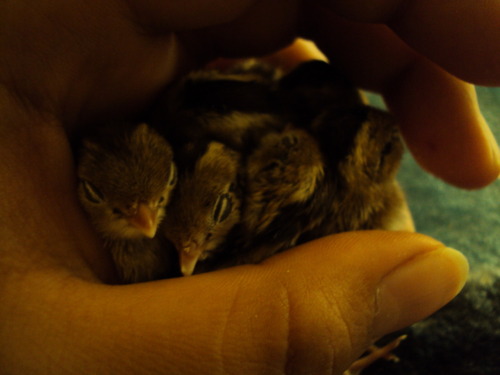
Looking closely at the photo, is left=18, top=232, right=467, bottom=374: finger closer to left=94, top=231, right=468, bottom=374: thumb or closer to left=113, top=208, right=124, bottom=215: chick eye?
left=94, top=231, right=468, bottom=374: thumb

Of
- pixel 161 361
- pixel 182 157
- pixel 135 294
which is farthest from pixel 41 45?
pixel 161 361

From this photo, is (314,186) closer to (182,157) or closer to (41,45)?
(182,157)

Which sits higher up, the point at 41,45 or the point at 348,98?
the point at 41,45

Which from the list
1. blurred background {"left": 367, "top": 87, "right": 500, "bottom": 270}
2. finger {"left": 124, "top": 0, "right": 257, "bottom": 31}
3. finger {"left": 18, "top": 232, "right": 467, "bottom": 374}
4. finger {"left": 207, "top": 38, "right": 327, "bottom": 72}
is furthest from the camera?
finger {"left": 207, "top": 38, "right": 327, "bottom": 72}

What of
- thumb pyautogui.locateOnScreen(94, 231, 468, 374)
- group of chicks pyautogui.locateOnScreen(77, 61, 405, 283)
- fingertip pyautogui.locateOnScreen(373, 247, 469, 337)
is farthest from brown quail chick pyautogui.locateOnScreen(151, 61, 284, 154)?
fingertip pyautogui.locateOnScreen(373, 247, 469, 337)

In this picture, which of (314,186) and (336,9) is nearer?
(314,186)

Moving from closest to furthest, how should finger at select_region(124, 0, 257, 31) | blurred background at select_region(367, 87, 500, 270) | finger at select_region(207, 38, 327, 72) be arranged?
finger at select_region(124, 0, 257, 31)
blurred background at select_region(367, 87, 500, 270)
finger at select_region(207, 38, 327, 72)

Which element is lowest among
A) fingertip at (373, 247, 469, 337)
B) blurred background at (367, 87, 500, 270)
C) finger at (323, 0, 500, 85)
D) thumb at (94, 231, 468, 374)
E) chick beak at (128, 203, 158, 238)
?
blurred background at (367, 87, 500, 270)

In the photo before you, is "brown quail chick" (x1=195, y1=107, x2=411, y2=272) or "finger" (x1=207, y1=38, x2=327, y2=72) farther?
"finger" (x1=207, y1=38, x2=327, y2=72)
